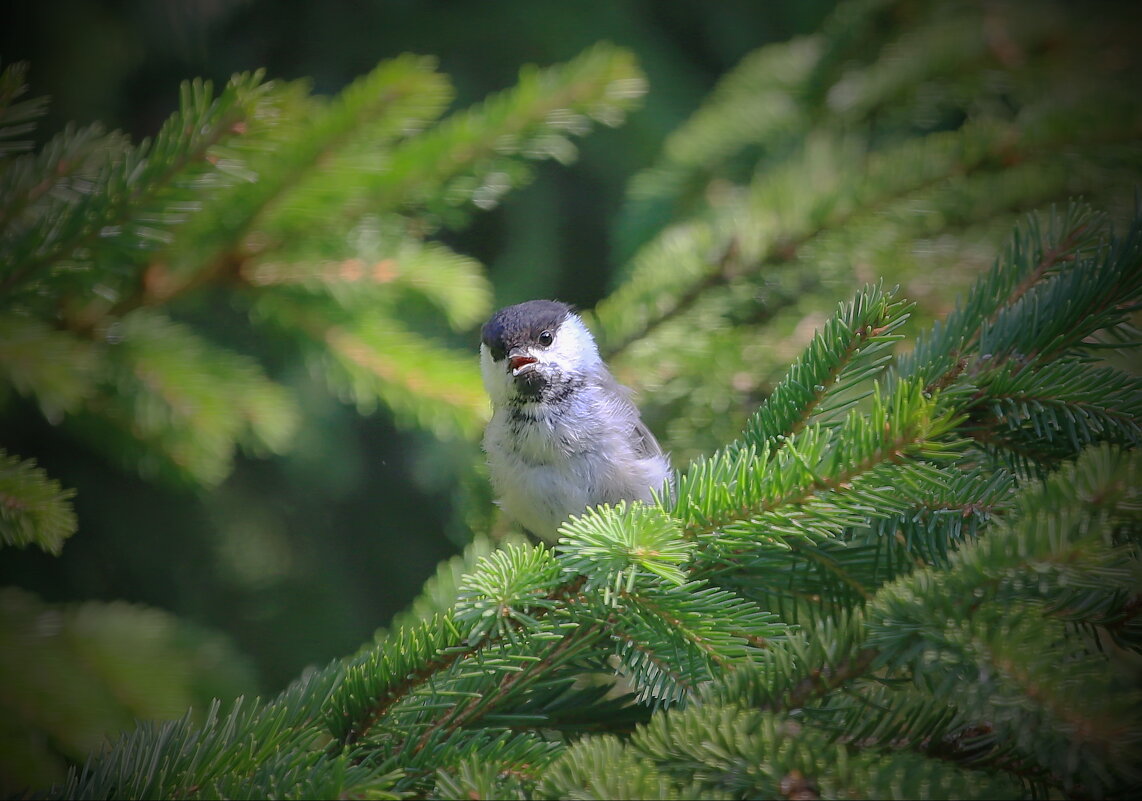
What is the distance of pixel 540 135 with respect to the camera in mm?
1555

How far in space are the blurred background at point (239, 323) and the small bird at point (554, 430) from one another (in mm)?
378

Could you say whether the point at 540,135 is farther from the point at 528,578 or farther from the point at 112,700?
the point at 112,700

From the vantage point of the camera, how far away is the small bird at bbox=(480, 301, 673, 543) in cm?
164

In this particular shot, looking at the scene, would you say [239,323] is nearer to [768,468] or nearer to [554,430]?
[554,430]

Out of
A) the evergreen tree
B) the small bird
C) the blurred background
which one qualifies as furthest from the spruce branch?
the small bird

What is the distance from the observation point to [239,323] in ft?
6.14

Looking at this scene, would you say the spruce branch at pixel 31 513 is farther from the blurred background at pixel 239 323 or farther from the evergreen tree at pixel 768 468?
the blurred background at pixel 239 323

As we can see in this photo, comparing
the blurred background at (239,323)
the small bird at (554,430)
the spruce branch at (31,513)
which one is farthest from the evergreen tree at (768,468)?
the blurred background at (239,323)

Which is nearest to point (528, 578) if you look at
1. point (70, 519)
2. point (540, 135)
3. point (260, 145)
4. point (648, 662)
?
point (648, 662)

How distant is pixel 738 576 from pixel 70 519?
927 millimetres

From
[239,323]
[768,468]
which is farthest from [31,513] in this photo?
[768,468]

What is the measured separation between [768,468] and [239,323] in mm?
1400

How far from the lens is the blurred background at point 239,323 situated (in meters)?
2.08

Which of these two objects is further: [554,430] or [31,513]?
[554,430]
